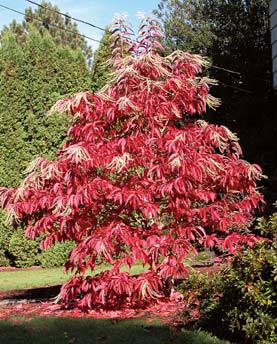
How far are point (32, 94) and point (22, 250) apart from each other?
3320 millimetres

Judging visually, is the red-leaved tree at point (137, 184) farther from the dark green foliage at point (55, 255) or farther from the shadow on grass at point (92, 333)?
the dark green foliage at point (55, 255)

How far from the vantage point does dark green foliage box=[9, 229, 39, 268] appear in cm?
1041

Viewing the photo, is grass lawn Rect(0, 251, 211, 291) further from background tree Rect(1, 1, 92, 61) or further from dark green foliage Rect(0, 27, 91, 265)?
background tree Rect(1, 1, 92, 61)

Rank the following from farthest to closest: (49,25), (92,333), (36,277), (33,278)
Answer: (49,25) < (36,277) < (33,278) < (92,333)

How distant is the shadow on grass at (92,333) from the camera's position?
13.5 ft

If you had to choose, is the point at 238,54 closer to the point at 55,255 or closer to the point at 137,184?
the point at 55,255

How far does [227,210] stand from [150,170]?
42.5 inches

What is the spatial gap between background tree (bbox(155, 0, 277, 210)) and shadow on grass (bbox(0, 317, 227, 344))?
7260 mm

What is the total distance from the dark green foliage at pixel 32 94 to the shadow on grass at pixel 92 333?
5.84m

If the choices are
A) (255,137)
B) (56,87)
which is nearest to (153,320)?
(56,87)

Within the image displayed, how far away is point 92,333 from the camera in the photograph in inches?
173

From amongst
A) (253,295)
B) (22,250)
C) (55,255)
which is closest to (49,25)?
(22,250)

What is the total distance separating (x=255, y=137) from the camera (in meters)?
12.1

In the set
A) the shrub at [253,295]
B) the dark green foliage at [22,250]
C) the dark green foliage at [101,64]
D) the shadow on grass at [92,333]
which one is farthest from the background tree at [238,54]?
the shrub at [253,295]
